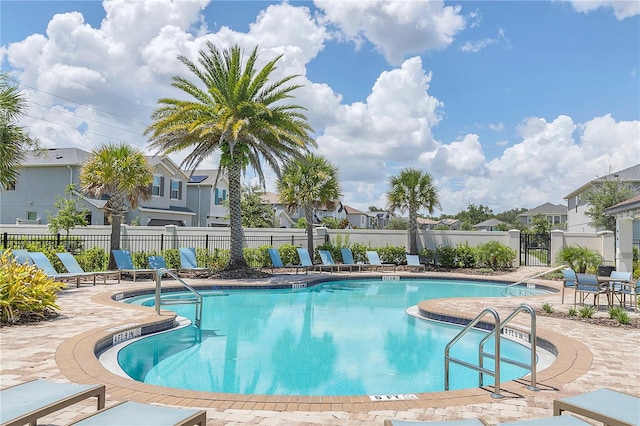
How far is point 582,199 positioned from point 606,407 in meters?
40.2

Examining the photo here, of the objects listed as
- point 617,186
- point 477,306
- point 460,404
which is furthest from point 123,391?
point 617,186

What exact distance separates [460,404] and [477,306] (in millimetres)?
7826

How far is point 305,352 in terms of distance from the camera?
8859 millimetres

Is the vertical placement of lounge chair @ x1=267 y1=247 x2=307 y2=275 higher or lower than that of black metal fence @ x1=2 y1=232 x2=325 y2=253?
lower

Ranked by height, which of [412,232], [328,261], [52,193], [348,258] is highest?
[52,193]

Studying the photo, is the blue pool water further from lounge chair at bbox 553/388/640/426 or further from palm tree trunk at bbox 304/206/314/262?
palm tree trunk at bbox 304/206/314/262

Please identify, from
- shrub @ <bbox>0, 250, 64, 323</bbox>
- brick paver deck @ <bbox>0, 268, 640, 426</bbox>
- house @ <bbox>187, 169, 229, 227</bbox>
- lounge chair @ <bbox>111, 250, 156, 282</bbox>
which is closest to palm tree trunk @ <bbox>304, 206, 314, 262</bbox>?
lounge chair @ <bbox>111, 250, 156, 282</bbox>

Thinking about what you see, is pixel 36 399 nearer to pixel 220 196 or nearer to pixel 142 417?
pixel 142 417

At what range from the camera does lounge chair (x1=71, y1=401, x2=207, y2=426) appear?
3389mm

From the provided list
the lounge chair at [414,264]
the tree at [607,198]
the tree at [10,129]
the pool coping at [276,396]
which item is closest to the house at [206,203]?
the lounge chair at [414,264]

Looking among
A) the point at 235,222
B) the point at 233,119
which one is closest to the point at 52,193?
the point at 235,222

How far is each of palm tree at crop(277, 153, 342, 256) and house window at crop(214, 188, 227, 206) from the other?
702 inches

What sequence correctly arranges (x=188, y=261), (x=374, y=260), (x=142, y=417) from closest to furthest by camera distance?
(x=142, y=417), (x=188, y=261), (x=374, y=260)

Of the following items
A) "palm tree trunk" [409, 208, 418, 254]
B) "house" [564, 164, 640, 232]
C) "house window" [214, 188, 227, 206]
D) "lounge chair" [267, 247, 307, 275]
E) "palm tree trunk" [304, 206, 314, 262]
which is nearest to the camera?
"lounge chair" [267, 247, 307, 275]
